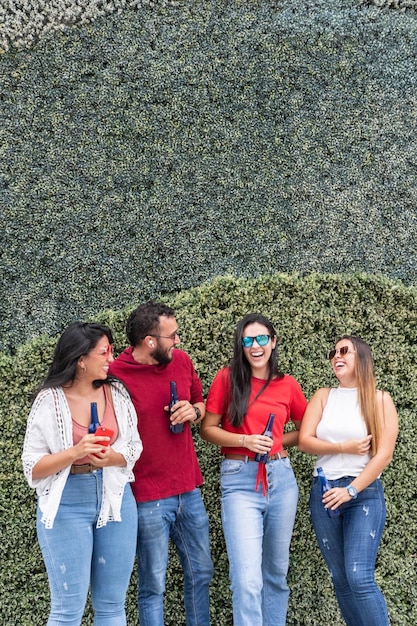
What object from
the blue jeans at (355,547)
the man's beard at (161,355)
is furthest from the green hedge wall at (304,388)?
the man's beard at (161,355)

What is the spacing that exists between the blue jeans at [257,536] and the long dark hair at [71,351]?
0.90 meters

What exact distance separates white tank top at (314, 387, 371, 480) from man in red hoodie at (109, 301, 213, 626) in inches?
25.8

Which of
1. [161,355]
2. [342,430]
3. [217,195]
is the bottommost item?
[342,430]

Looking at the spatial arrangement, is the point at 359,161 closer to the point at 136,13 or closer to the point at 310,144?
the point at 310,144

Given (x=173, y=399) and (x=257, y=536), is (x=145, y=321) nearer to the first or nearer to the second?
(x=173, y=399)

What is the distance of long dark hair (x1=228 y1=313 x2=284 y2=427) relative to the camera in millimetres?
3576

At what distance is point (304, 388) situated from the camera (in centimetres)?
452

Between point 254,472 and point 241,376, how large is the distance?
483 millimetres

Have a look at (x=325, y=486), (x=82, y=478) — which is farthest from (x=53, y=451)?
(x=325, y=486)

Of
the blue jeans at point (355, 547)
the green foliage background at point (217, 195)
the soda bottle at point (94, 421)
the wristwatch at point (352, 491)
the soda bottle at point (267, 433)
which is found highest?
the green foliage background at point (217, 195)

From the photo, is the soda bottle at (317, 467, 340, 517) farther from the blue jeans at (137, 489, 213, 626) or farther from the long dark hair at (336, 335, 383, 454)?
the blue jeans at (137, 489, 213, 626)

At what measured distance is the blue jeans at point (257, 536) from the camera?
11.2 ft

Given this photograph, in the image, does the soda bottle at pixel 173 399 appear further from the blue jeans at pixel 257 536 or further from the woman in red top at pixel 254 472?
the blue jeans at pixel 257 536

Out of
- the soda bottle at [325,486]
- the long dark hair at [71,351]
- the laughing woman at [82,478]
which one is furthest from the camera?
the soda bottle at [325,486]
